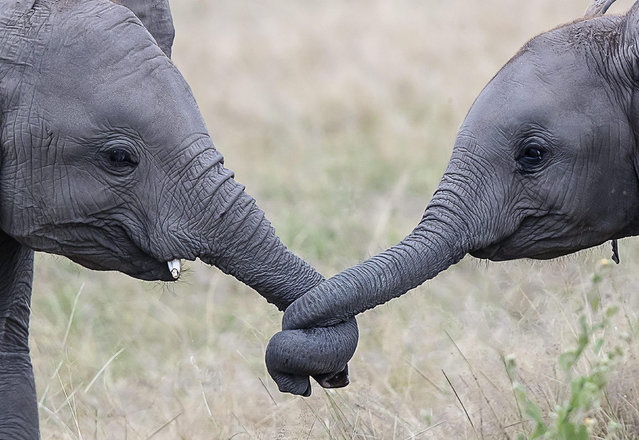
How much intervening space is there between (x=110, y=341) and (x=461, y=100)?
15.0ft

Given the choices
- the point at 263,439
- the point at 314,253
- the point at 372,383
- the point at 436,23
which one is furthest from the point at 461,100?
the point at 263,439

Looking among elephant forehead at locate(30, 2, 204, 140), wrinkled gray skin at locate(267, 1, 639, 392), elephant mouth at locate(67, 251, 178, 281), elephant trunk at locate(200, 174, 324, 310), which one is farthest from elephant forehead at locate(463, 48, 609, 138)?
elephant mouth at locate(67, 251, 178, 281)

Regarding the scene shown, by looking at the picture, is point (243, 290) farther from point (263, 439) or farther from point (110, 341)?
point (263, 439)

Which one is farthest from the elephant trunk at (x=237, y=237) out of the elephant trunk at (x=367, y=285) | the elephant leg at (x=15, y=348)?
the elephant leg at (x=15, y=348)

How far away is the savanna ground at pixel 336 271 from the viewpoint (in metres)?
5.26

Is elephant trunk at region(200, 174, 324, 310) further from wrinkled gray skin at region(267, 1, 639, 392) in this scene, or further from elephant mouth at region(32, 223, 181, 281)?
wrinkled gray skin at region(267, 1, 639, 392)

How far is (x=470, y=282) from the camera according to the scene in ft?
24.8

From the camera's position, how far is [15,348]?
4.73 metres

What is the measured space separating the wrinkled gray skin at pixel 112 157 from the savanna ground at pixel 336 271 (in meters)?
0.66

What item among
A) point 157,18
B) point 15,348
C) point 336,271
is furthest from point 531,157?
point 336,271

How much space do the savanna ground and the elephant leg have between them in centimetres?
36

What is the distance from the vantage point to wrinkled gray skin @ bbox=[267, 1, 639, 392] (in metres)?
4.38

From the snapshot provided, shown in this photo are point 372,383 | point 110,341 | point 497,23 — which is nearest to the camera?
point 372,383

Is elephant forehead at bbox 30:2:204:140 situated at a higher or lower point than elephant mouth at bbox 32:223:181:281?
higher
